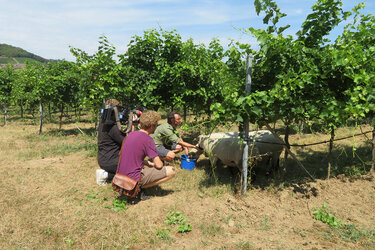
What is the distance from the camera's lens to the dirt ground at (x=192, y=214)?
3.36 m

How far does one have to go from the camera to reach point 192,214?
13.3 feet

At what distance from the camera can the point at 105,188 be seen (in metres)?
5.10

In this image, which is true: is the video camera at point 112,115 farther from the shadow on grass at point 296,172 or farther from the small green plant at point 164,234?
the small green plant at point 164,234

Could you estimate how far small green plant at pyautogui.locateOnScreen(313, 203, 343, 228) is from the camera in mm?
3645

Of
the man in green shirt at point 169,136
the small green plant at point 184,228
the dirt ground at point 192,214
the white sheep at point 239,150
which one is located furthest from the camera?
the man in green shirt at point 169,136

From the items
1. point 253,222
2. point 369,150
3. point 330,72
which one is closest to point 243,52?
point 330,72

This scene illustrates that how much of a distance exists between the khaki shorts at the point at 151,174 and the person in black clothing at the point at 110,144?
0.91 meters

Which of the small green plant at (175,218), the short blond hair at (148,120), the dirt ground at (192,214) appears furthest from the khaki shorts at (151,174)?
the short blond hair at (148,120)

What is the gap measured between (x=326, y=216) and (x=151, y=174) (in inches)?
117

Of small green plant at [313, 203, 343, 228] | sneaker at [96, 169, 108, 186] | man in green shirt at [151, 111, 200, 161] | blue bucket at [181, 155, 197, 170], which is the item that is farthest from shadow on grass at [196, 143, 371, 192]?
sneaker at [96, 169, 108, 186]

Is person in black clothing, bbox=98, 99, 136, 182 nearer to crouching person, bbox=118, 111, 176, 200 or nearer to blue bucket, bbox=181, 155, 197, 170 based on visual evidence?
crouching person, bbox=118, 111, 176, 200

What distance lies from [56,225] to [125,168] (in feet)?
4.39

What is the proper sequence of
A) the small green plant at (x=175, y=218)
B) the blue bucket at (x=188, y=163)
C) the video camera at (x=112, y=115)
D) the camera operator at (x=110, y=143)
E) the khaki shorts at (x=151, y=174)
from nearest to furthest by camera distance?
1. the small green plant at (x=175, y=218)
2. the khaki shorts at (x=151, y=174)
3. the video camera at (x=112, y=115)
4. the camera operator at (x=110, y=143)
5. the blue bucket at (x=188, y=163)

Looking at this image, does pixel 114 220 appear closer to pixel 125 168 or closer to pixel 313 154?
pixel 125 168
